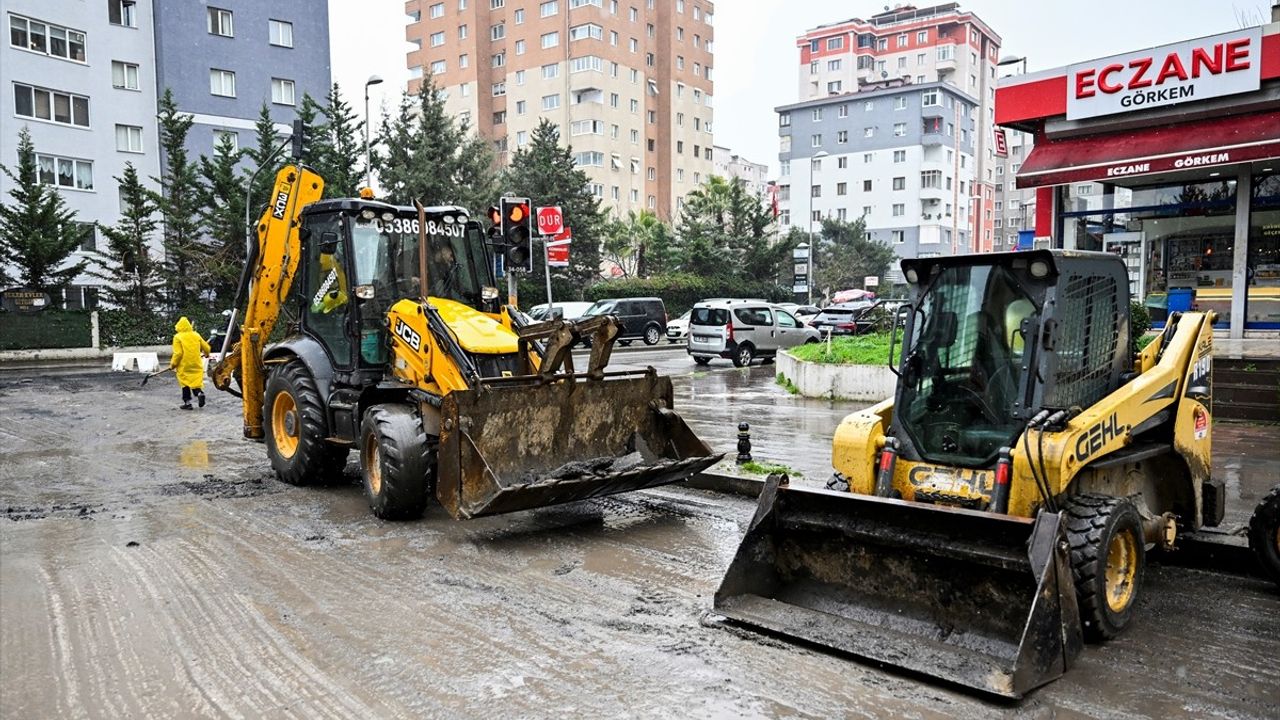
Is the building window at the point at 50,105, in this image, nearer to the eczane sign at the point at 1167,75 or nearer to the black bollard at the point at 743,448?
the eczane sign at the point at 1167,75

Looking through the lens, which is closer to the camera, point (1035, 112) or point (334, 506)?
point (334, 506)

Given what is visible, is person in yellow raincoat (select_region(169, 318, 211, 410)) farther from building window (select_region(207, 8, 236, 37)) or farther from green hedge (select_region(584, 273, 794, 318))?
building window (select_region(207, 8, 236, 37))

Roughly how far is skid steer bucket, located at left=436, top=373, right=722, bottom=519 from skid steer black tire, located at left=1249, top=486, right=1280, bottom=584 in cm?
400

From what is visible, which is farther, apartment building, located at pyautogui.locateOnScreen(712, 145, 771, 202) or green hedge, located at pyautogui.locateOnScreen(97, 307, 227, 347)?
apartment building, located at pyautogui.locateOnScreen(712, 145, 771, 202)

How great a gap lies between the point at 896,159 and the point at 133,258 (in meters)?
66.5

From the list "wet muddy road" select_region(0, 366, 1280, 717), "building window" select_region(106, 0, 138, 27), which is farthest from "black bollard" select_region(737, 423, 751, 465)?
"building window" select_region(106, 0, 138, 27)

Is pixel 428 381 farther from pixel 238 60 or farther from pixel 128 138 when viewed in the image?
pixel 238 60

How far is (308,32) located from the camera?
46.1 meters

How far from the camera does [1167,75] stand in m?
17.7

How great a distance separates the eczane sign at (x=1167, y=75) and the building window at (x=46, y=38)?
3810cm

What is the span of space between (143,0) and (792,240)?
33.2 meters

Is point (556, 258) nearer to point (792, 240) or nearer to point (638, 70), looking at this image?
point (792, 240)

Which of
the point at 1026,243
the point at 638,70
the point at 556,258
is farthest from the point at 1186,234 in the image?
the point at 638,70

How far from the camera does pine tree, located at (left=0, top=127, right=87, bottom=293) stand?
30.9 m
